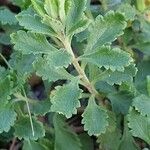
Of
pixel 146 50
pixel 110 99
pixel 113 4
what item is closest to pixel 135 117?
pixel 110 99

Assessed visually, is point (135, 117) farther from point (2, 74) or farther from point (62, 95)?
point (2, 74)

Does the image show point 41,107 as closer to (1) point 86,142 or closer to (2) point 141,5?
(1) point 86,142

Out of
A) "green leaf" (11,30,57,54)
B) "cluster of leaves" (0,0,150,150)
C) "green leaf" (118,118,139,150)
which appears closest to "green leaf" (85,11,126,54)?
"cluster of leaves" (0,0,150,150)

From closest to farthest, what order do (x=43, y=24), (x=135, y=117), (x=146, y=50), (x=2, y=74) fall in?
1. (x=43, y=24)
2. (x=135, y=117)
3. (x=2, y=74)
4. (x=146, y=50)

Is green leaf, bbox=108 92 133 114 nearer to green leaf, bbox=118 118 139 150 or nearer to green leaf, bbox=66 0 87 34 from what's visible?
green leaf, bbox=118 118 139 150

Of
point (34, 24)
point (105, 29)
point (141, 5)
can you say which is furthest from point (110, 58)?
point (141, 5)

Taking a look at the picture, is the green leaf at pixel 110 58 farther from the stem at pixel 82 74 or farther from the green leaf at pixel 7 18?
the green leaf at pixel 7 18

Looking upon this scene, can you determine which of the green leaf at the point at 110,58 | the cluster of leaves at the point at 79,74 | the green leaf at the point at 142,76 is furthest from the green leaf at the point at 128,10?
the green leaf at the point at 110,58
